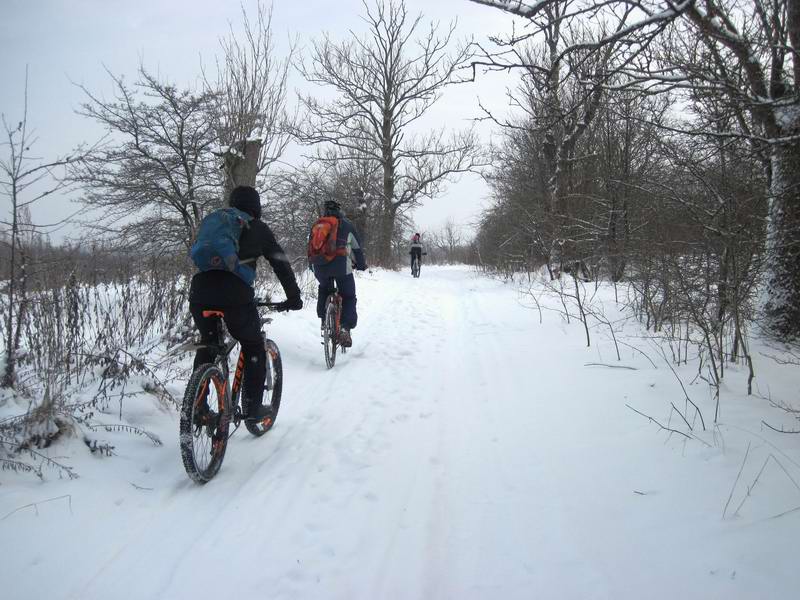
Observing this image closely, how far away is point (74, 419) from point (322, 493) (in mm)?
1605

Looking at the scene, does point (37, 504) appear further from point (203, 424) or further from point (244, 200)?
point (244, 200)

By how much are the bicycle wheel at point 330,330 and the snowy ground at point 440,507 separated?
1.15m

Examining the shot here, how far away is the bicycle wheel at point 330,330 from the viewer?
191 inches

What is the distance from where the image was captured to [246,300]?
2.58 metres

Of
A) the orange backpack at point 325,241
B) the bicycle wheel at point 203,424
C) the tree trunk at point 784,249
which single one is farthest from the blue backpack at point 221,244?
the tree trunk at point 784,249

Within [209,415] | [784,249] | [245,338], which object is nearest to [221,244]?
[245,338]

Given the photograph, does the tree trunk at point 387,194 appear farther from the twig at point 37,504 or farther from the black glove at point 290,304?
the twig at point 37,504

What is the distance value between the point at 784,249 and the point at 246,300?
4758 millimetres

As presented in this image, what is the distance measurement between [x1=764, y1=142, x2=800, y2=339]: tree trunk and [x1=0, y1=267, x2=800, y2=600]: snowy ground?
0.74 metres

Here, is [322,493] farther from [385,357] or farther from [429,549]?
[385,357]

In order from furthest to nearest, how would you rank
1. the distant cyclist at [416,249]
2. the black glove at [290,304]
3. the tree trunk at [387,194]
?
1. the tree trunk at [387,194]
2. the distant cyclist at [416,249]
3. the black glove at [290,304]

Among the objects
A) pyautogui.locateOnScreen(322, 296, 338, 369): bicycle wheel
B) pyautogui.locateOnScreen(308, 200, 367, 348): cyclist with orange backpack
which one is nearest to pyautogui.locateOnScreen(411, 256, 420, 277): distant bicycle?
pyautogui.locateOnScreen(308, 200, 367, 348): cyclist with orange backpack

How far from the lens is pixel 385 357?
525 cm

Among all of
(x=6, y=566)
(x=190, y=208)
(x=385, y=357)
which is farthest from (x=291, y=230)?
(x=6, y=566)
